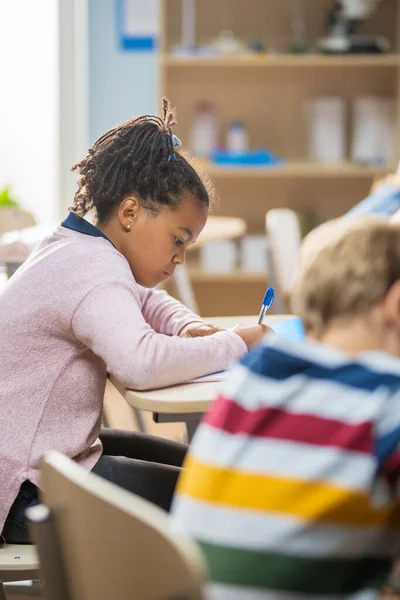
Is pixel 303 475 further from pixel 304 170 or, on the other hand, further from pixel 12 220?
pixel 304 170

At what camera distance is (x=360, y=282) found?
932 mm

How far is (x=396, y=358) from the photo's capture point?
37.1 inches

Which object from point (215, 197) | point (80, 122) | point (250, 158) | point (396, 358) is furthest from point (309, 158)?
point (396, 358)

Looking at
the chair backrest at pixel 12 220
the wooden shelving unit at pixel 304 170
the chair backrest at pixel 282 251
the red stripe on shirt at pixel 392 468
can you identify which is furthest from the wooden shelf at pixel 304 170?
the red stripe on shirt at pixel 392 468

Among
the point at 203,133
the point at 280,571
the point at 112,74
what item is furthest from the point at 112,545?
the point at 112,74

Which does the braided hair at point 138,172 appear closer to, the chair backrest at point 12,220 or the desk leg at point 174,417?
the desk leg at point 174,417

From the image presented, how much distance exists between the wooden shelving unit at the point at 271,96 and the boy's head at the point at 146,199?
2778 millimetres

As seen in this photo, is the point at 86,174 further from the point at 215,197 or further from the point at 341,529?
the point at 341,529

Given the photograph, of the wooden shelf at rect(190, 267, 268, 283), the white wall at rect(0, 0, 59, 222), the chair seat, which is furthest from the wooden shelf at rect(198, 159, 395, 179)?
the chair seat

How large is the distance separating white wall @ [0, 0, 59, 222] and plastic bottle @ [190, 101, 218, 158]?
0.65m

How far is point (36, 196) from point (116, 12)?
1.04 m

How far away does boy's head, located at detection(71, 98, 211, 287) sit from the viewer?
1592mm

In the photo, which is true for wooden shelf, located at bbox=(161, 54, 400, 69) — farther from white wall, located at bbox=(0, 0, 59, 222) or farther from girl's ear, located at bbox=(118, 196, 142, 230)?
girl's ear, located at bbox=(118, 196, 142, 230)

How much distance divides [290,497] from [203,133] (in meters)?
3.69
